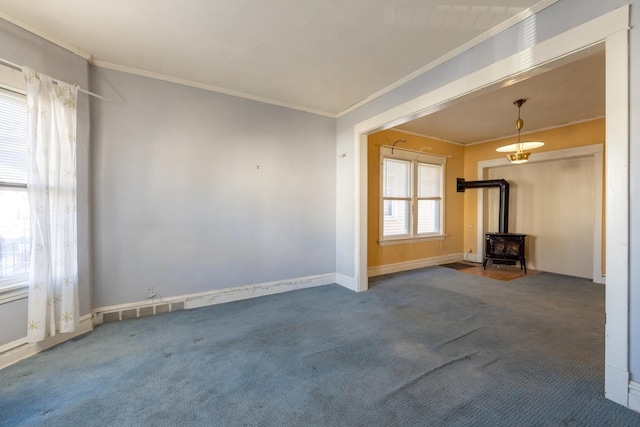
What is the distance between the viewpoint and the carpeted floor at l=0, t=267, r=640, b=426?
162 cm

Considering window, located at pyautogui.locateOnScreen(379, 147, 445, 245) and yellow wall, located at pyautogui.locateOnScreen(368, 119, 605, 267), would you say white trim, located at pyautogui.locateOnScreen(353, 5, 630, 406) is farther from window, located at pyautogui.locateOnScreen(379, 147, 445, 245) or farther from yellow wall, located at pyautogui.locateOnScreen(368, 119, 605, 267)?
window, located at pyautogui.locateOnScreen(379, 147, 445, 245)

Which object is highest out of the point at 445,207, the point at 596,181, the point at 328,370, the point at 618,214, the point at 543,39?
the point at 543,39

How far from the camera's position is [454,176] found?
6.23 metres

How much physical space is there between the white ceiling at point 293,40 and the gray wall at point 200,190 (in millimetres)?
339

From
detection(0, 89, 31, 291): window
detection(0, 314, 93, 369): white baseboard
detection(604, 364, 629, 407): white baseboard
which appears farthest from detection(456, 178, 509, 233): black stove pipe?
detection(0, 89, 31, 291): window

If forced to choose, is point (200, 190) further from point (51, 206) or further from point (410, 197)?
point (410, 197)

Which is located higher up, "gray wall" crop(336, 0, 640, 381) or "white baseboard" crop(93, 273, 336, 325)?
"gray wall" crop(336, 0, 640, 381)

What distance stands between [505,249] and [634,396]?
4.18 meters

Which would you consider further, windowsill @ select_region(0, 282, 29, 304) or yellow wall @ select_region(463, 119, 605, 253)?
yellow wall @ select_region(463, 119, 605, 253)

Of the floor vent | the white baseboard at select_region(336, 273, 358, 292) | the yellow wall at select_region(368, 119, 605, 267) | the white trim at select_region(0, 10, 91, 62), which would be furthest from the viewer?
the yellow wall at select_region(368, 119, 605, 267)

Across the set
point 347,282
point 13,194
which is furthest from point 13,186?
point 347,282

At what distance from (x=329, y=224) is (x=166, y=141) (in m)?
2.62

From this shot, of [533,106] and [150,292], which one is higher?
[533,106]

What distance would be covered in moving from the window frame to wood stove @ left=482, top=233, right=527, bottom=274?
22.6 feet
